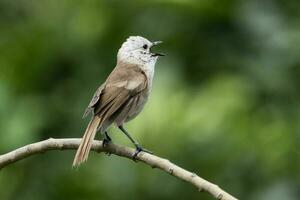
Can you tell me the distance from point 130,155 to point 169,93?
2.04 m

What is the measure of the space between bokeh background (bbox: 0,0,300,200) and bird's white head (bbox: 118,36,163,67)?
1.64 feet

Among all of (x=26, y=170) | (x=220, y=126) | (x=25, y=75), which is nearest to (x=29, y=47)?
(x=25, y=75)

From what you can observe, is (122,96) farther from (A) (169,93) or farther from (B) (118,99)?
(A) (169,93)

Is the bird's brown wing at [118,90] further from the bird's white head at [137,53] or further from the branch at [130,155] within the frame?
the branch at [130,155]

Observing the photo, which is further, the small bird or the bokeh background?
the bokeh background

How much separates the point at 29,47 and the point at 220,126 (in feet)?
5.43

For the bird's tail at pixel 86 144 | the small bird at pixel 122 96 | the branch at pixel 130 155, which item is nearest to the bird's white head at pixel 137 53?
the small bird at pixel 122 96

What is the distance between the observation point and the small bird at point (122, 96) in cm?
557

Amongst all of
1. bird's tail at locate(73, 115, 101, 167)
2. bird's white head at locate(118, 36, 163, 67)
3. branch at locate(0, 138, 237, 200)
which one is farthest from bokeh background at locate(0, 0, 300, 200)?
branch at locate(0, 138, 237, 200)

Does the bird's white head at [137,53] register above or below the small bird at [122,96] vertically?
above

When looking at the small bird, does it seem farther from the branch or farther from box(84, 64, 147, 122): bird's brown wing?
the branch

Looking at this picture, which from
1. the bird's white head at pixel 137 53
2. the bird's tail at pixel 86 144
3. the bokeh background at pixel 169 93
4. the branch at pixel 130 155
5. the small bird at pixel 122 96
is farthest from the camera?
the bokeh background at pixel 169 93

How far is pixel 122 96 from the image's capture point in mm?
5793

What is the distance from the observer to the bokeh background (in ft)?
22.8
